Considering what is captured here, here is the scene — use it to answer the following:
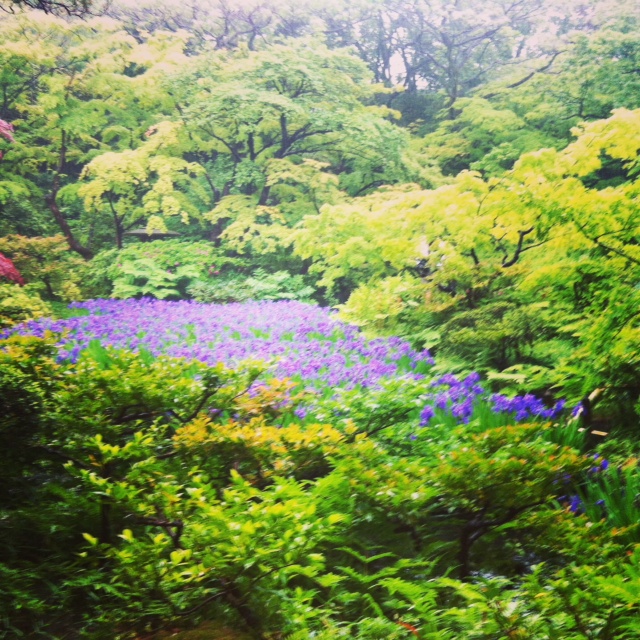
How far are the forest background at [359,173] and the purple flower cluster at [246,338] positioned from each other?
166 millimetres

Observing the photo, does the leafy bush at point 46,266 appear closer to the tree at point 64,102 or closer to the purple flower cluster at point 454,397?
the tree at point 64,102

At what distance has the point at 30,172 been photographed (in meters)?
3.51

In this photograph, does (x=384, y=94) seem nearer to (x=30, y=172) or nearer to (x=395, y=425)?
(x=30, y=172)

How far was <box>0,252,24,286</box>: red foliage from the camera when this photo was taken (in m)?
2.82

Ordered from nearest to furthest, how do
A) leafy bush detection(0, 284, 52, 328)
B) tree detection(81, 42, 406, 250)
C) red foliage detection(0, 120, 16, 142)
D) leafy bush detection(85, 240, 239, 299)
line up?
leafy bush detection(0, 284, 52, 328) → red foliage detection(0, 120, 16, 142) → leafy bush detection(85, 240, 239, 299) → tree detection(81, 42, 406, 250)

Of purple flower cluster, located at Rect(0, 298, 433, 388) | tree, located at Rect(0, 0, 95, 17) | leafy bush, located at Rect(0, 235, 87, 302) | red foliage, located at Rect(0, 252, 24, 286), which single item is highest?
tree, located at Rect(0, 0, 95, 17)

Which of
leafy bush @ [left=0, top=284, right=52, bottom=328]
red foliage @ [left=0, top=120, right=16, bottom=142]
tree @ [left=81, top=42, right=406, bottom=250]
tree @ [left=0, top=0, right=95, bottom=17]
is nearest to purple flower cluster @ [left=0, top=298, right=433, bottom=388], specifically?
leafy bush @ [left=0, top=284, right=52, bottom=328]

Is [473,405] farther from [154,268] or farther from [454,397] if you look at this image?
[154,268]

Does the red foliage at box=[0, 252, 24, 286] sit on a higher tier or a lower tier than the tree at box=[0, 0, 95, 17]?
lower

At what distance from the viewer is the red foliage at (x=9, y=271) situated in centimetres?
282

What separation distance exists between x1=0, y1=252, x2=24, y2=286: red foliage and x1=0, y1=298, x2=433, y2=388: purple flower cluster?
0.35m

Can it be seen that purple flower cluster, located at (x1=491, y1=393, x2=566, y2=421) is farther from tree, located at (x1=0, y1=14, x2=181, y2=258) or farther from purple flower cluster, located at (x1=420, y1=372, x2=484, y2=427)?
tree, located at (x1=0, y1=14, x2=181, y2=258)

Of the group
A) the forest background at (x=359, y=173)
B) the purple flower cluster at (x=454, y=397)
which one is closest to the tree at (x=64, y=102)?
the forest background at (x=359, y=173)

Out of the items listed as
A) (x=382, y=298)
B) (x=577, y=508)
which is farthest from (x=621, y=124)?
(x=577, y=508)
